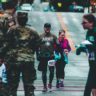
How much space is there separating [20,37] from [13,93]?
3.62ft

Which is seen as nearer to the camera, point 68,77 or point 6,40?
point 6,40

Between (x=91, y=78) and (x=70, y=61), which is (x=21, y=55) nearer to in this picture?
(x=91, y=78)

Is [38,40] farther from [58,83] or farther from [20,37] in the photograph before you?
[58,83]

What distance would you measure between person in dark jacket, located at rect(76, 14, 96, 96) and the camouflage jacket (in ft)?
3.61

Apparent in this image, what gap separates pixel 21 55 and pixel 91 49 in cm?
136

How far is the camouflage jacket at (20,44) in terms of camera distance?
12.5 meters

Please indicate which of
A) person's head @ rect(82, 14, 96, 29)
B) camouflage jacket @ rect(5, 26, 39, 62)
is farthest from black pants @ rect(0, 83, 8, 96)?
person's head @ rect(82, 14, 96, 29)

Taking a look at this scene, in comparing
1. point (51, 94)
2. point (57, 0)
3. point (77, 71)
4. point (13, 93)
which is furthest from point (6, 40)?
point (57, 0)

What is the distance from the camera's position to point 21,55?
12453 mm

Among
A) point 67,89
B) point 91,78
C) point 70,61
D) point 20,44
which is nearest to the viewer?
point 91,78

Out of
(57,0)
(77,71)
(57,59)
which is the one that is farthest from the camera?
(57,0)

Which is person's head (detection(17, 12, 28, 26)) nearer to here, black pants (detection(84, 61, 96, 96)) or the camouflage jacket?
the camouflage jacket

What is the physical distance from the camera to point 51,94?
15.9 meters

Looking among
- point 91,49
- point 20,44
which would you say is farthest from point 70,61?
point 91,49
